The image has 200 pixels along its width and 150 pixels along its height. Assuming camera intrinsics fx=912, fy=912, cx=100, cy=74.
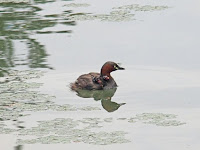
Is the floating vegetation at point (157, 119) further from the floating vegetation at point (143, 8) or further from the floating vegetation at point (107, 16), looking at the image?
the floating vegetation at point (143, 8)

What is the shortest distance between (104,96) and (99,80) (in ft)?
1.46

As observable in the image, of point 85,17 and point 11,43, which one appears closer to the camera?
point 11,43

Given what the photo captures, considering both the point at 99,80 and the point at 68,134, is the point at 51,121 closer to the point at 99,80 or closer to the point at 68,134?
the point at 68,134

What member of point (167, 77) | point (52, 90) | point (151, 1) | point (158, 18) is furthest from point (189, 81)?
point (151, 1)

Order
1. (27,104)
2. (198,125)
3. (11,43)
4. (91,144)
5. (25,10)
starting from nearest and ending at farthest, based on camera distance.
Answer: (91,144) < (198,125) < (27,104) < (11,43) < (25,10)

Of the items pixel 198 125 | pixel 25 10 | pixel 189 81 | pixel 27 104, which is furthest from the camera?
pixel 25 10

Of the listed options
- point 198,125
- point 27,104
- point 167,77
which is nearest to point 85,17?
point 167,77

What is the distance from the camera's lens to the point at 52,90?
12.1 metres

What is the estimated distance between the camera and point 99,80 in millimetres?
12680

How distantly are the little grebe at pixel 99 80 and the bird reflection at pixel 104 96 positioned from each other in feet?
0.23

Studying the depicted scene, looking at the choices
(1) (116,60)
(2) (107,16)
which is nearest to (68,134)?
(1) (116,60)

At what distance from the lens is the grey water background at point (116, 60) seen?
33.7ft

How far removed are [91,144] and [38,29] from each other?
20.1ft

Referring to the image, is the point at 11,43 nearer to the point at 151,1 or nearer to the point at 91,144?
the point at 151,1
